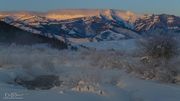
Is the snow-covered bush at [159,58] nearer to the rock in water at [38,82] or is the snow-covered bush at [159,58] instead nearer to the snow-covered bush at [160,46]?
the snow-covered bush at [160,46]

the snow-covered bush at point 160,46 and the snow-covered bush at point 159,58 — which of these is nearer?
the snow-covered bush at point 159,58

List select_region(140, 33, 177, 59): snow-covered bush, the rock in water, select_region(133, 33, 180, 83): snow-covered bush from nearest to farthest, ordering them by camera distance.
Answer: the rock in water
select_region(133, 33, 180, 83): snow-covered bush
select_region(140, 33, 177, 59): snow-covered bush

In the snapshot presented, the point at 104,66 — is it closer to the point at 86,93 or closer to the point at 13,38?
the point at 86,93

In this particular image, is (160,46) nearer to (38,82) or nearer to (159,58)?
(159,58)

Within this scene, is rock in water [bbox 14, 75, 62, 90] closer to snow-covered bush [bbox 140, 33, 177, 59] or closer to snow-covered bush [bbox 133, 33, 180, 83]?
snow-covered bush [bbox 133, 33, 180, 83]

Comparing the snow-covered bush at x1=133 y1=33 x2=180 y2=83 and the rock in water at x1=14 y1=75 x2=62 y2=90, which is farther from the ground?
the snow-covered bush at x1=133 y1=33 x2=180 y2=83

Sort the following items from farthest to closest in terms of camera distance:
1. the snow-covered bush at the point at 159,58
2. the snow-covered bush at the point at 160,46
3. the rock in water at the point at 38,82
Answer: the snow-covered bush at the point at 160,46
the snow-covered bush at the point at 159,58
the rock in water at the point at 38,82

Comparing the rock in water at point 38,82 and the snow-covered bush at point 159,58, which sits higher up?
the snow-covered bush at point 159,58

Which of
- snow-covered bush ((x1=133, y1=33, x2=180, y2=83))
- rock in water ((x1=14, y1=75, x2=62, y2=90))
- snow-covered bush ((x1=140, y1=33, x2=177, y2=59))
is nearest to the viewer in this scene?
rock in water ((x1=14, y1=75, x2=62, y2=90))

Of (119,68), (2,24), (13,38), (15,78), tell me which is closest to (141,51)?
(119,68)

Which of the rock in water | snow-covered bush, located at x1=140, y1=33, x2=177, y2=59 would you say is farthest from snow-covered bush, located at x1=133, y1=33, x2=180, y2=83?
the rock in water

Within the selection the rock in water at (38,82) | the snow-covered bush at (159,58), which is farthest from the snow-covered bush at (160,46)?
the rock in water at (38,82)
